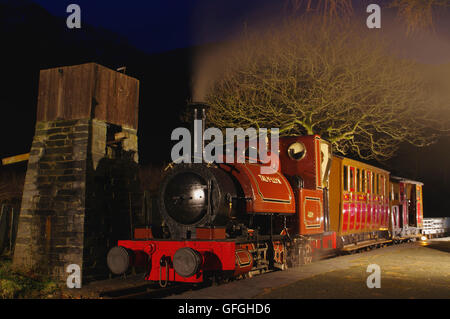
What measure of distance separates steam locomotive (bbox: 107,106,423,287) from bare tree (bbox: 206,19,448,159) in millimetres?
4671

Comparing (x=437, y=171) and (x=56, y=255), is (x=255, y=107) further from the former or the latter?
(x=437, y=171)

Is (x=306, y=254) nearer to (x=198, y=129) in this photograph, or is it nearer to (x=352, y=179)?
(x=352, y=179)

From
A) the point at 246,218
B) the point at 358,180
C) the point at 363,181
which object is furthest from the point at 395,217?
A: the point at 246,218

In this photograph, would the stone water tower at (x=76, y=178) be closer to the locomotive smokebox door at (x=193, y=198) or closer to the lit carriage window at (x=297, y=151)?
the locomotive smokebox door at (x=193, y=198)

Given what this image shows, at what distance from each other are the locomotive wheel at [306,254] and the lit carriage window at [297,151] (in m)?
2.07

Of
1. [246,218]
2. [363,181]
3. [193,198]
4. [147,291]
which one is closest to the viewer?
[147,291]

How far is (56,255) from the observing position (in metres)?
8.86

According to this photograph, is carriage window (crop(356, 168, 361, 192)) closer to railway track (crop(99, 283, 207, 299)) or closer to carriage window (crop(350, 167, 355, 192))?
carriage window (crop(350, 167, 355, 192))

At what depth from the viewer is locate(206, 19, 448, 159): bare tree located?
1620cm

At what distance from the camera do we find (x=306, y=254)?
10.2 m

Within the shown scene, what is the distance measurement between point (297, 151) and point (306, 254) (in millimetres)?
2402

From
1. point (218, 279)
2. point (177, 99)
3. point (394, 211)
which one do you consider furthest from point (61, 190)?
point (177, 99)

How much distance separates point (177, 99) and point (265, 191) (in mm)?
37915

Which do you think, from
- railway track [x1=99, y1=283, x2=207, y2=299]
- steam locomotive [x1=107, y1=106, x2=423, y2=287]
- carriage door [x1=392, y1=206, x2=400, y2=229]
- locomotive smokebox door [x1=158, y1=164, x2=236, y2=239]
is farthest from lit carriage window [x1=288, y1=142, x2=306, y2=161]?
carriage door [x1=392, y1=206, x2=400, y2=229]
